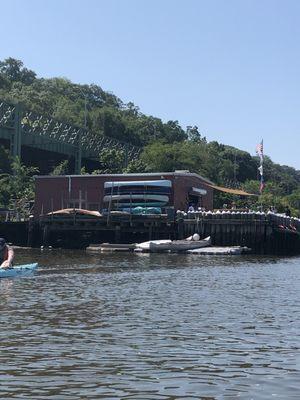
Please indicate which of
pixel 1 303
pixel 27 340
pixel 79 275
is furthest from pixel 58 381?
pixel 79 275

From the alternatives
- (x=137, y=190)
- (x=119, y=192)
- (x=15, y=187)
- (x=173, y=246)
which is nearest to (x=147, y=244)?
(x=173, y=246)

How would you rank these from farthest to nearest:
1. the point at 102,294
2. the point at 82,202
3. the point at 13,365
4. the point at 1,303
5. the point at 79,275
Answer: the point at 82,202 → the point at 79,275 → the point at 102,294 → the point at 1,303 → the point at 13,365

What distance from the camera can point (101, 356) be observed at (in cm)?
1505

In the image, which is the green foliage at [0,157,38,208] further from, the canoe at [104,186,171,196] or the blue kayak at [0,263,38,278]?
the blue kayak at [0,263,38,278]

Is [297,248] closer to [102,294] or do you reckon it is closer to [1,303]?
[102,294]

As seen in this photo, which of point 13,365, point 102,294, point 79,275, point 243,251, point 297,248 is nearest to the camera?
point 13,365

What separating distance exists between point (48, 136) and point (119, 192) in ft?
120

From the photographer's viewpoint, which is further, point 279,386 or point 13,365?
point 13,365

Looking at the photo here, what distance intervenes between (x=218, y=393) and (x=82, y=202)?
67.5 metres

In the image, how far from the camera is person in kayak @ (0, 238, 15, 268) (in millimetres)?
34875

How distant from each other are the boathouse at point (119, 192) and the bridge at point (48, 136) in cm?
2111

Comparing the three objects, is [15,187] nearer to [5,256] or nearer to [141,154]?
[141,154]

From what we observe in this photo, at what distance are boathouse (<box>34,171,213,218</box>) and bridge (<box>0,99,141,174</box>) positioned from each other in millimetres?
21105

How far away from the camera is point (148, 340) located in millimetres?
16953
